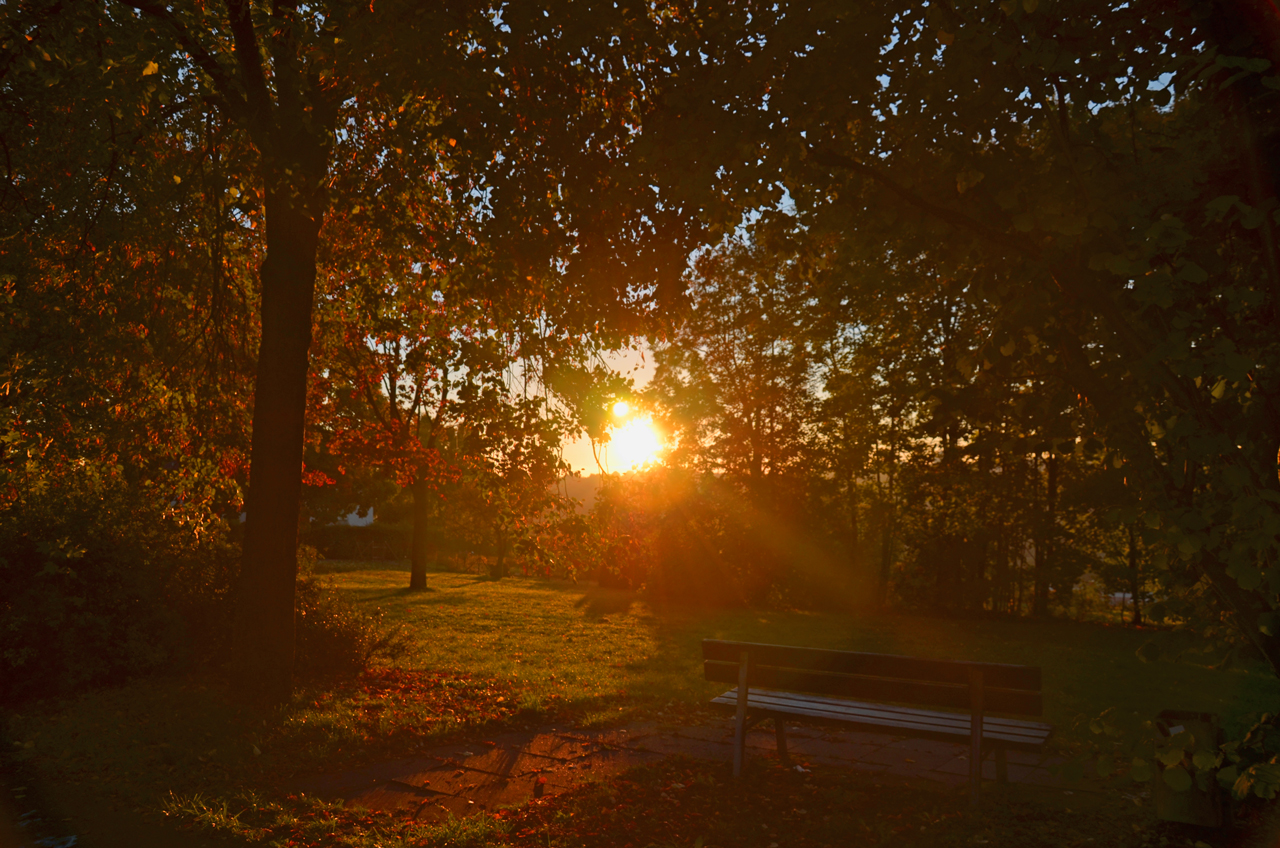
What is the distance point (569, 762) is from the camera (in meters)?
6.44

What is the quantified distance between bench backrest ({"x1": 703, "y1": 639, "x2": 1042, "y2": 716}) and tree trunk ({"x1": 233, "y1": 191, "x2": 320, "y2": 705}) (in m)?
4.35

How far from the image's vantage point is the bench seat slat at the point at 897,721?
17.7 ft

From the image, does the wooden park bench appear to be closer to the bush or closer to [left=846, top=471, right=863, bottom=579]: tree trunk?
the bush

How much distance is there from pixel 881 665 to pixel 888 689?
0.61 ft

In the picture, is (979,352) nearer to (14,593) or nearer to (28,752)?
(28,752)

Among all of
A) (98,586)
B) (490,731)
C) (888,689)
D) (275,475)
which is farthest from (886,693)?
(98,586)

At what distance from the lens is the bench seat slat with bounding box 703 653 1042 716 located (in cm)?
534

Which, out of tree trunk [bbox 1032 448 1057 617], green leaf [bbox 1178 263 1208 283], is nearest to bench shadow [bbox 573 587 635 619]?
tree trunk [bbox 1032 448 1057 617]

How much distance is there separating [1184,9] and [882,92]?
70.2 inches

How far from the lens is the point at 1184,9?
113 inches

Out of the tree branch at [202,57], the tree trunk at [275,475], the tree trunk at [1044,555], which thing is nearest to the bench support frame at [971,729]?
the tree trunk at [275,475]

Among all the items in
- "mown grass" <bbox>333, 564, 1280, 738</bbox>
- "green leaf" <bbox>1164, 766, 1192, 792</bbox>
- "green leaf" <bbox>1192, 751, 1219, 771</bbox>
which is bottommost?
"mown grass" <bbox>333, 564, 1280, 738</bbox>

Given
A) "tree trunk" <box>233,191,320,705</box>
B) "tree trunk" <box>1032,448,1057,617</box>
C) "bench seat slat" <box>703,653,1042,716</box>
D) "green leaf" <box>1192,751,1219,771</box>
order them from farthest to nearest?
"tree trunk" <box>1032,448,1057,617</box> < "tree trunk" <box>233,191,320,705</box> < "bench seat slat" <box>703,653,1042,716</box> < "green leaf" <box>1192,751,1219,771</box>

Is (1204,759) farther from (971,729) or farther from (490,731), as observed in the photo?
(490,731)
